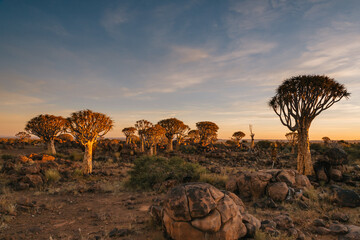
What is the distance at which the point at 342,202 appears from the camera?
299 inches

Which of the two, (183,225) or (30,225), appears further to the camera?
(30,225)

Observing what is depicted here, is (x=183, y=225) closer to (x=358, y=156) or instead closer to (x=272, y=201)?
(x=272, y=201)

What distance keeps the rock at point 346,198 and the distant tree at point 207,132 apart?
2478 centimetres

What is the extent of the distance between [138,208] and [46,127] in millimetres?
24966

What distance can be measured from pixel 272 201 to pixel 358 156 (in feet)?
73.3

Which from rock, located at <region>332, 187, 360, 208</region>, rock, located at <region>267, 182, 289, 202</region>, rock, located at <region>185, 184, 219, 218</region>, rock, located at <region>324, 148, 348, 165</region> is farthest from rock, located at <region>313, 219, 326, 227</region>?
rock, located at <region>324, 148, 348, 165</region>

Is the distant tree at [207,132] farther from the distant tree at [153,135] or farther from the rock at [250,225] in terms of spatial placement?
the rock at [250,225]

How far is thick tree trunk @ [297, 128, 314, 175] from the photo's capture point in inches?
483

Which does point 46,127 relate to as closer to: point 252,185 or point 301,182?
point 252,185

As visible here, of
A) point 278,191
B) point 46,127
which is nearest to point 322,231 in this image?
point 278,191

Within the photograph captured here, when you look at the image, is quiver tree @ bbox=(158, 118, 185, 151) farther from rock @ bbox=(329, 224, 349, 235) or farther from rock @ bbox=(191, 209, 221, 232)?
rock @ bbox=(191, 209, 221, 232)

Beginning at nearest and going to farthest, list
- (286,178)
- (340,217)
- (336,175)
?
1. (340,217)
2. (286,178)
3. (336,175)

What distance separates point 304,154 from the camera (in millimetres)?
12406

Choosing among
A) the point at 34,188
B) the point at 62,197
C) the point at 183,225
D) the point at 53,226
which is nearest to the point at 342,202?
the point at 183,225
